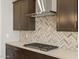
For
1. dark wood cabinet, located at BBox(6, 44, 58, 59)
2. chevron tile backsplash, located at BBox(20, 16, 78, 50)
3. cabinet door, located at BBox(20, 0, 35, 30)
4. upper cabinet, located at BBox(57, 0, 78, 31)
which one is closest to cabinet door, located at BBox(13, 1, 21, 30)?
cabinet door, located at BBox(20, 0, 35, 30)

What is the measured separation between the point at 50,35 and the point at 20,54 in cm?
88

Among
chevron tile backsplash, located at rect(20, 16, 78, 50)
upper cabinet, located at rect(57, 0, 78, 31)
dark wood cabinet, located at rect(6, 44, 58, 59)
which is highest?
upper cabinet, located at rect(57, 0, 78, 31)

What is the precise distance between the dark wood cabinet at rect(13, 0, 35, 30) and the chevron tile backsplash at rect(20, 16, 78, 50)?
0.77 ft

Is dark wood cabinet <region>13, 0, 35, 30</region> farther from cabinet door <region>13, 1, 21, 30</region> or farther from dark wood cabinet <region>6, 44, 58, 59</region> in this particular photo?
dark wood cabinet <region>6, 44, 58, 59</region>

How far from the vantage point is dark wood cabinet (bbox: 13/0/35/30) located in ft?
11.1

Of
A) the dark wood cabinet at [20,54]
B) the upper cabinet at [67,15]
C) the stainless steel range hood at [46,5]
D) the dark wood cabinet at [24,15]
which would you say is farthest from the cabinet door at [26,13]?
the upper cabinet at [67,15]

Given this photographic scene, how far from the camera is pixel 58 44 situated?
298 centimetres

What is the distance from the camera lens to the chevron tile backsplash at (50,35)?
2.72m

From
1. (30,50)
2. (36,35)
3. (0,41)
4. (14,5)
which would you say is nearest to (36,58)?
(30,50)

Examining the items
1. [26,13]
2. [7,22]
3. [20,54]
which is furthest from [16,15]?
[20,54]

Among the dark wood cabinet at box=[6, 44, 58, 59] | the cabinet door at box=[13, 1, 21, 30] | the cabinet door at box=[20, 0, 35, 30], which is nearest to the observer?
the dark wood cabinet at box=[6, 44, 58, 59]

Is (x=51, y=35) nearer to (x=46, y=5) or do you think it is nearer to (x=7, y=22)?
(x=46, y=5)

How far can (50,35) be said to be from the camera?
318cm

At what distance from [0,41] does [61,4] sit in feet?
7.72
